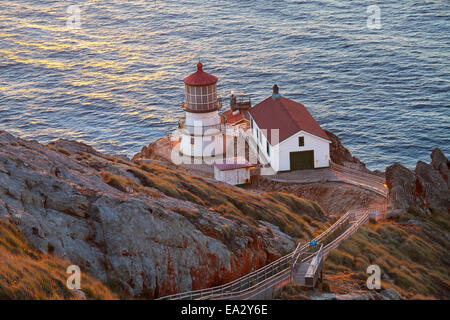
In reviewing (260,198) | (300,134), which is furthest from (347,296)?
(300,134)

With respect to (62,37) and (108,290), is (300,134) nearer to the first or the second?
(108,290)

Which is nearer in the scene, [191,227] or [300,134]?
[191,227]

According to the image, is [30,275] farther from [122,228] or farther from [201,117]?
[201,117]

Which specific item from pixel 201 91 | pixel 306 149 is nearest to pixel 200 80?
pixel 201 91

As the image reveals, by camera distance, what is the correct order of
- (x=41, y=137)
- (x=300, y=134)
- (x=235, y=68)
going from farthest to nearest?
(x=235, y=68)
(x=41, y=137)
(x=300, y=134)

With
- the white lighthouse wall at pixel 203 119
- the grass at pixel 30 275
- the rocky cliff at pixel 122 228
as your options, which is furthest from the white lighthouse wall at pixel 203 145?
the grass at pixel 30 275

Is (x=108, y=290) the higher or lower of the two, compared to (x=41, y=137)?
lower

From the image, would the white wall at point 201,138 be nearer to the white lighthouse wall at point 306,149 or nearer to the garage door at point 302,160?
the white lighthouse wall at point 306,149
